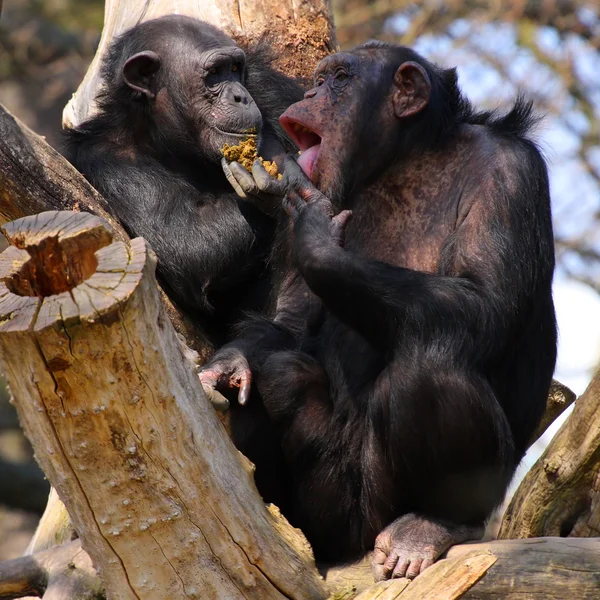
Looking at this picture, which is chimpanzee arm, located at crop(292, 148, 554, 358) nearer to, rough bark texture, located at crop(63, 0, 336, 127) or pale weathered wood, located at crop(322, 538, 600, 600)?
pale weathered wood, located at crop(322, 538, 600, 600)

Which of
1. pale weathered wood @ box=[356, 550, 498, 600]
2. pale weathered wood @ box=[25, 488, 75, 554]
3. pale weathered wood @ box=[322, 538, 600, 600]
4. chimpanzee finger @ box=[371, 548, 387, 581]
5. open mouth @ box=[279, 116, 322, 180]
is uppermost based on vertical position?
open mouth @ box=[279, 116, 322, 180]

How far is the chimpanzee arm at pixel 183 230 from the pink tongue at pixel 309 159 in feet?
2.59

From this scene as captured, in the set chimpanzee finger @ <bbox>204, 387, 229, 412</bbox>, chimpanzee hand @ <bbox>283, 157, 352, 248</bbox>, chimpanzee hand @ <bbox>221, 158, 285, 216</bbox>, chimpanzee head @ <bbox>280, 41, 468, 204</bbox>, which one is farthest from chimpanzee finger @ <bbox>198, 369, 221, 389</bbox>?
chimpanzee head @ <bbox>280, 41, 468, 204</bbox>

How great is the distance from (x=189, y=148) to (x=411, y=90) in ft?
4.64

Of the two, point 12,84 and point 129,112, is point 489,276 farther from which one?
point 12,84

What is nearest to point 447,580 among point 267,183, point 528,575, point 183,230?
point 528,575

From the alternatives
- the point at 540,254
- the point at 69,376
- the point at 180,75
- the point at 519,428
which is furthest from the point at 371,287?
the point at 180,75

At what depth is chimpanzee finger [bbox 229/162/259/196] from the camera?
3909 mm

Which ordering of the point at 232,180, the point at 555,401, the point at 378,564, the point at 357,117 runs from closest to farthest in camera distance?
the point at 378,564 < the point at 357,117 < the point at 232,180 < the point at 555,401

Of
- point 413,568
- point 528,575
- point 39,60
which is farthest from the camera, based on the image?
point 39,60

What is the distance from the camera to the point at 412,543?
10.9ft

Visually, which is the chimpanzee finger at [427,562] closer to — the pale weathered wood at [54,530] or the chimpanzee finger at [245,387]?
the chimpanzee finger at [245,387]

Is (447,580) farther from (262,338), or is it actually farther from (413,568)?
(262,338)

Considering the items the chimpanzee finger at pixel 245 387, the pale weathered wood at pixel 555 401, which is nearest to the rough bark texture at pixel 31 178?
the chimpanzee finger at pixel 245 387
